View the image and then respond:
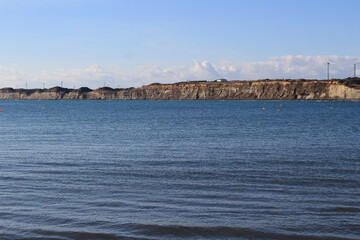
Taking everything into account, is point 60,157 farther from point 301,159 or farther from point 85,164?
point 301,159

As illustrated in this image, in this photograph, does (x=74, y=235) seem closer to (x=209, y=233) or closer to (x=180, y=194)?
(x=209, y=233)

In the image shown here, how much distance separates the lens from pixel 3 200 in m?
14.5

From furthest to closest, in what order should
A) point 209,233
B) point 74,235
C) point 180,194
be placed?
point 180,194, point 209,233, point 74,235

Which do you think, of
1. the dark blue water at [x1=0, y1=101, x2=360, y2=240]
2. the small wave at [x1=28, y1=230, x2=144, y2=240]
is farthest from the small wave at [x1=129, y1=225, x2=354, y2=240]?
the small wave at [x1=28, y1=230, x2=144, y2=240]

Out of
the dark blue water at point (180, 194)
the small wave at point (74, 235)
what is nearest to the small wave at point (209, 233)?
the dark blue water at point (180, 194)

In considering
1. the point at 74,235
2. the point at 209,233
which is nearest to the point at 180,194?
the point at 209,233

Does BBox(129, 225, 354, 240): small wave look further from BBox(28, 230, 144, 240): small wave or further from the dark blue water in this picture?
BBox(28, 230, 144, 240): small wave

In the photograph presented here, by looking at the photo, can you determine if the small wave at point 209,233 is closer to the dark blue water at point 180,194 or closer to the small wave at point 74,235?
the dark blue water at point 180,194

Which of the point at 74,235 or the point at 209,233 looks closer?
the point at 74,235

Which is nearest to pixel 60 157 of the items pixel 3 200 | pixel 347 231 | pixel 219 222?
pixel 3 200

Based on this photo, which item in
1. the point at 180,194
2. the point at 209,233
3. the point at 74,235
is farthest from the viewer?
the point at 180,194

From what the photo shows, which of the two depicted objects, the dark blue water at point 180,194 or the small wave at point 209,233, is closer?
the small wave at point 209,233

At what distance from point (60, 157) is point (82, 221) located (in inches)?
514

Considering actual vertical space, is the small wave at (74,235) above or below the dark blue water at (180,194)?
below
